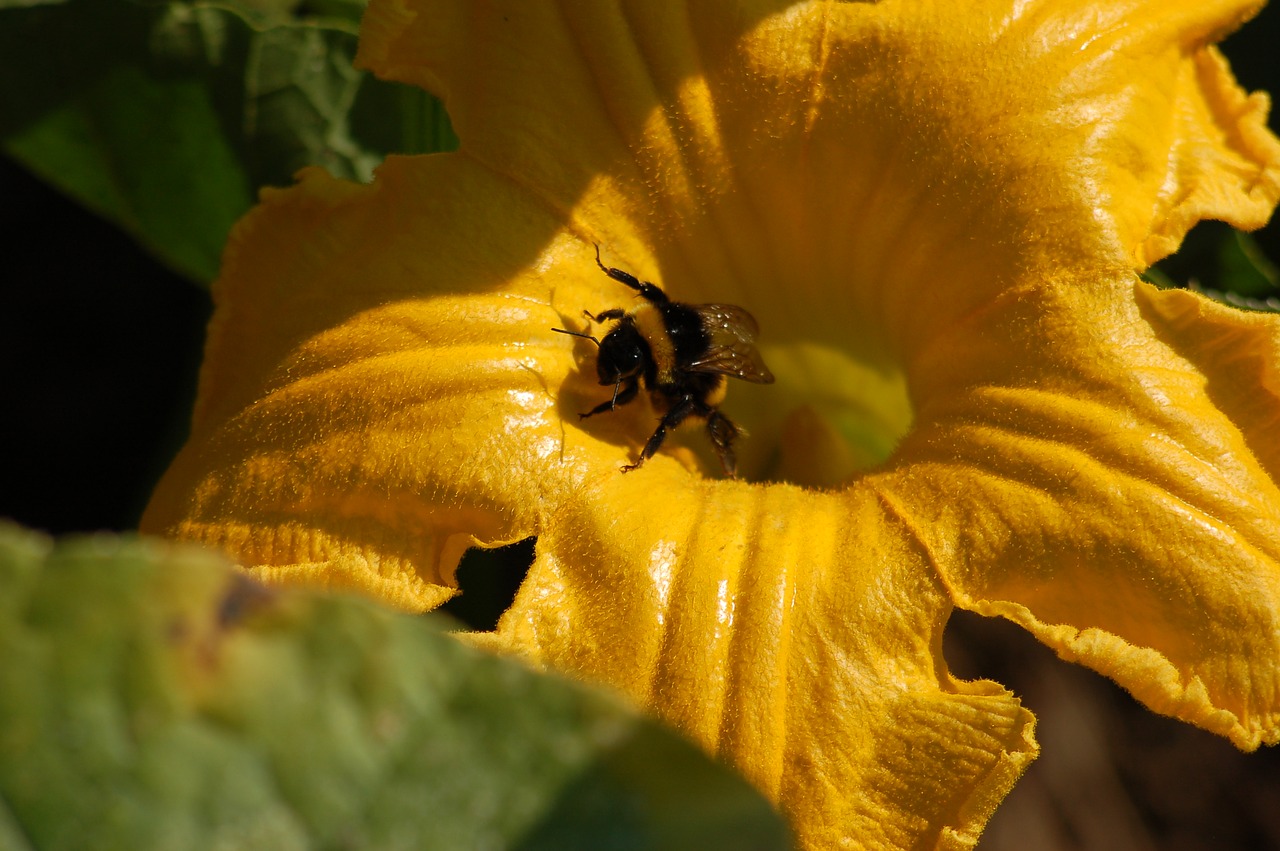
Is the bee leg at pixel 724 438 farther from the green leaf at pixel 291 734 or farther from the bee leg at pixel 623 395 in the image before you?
the green leaf at pixel 291 734

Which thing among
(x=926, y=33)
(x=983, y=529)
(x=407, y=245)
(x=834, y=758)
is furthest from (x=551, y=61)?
(x=834, y=758)

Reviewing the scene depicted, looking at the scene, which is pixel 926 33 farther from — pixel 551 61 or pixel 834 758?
pixel 834 758

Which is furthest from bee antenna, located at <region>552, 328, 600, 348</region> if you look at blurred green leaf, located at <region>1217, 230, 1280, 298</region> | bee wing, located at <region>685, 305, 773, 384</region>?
blurred green leaf, located at <region>1217, 230, 1280, 298</region>

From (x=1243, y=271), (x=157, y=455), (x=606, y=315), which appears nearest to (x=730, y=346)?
(x=606, y=315)

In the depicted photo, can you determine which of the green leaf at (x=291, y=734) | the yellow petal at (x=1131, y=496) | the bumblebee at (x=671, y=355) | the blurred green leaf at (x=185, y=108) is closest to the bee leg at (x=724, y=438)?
the bumblebee at (x=671, y=355)

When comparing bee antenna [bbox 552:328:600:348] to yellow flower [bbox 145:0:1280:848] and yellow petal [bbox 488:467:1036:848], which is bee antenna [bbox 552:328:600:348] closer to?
yellow flower [bbox 145:0:1280:848]

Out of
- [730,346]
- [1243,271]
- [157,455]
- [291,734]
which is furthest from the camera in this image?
[157,455]

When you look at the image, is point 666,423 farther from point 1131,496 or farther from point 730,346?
point 1131,496
